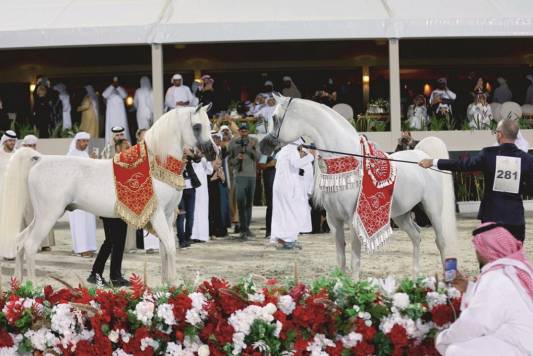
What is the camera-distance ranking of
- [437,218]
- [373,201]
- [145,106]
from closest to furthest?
[373,201], [437,218], [145,106]

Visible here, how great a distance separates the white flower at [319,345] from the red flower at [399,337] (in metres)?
0.37

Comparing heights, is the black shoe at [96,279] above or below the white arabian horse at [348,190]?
below

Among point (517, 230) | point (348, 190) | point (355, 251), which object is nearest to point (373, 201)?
point (348, 190)

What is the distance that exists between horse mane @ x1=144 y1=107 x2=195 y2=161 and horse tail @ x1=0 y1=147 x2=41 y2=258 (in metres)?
1.44

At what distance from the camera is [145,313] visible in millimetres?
5652

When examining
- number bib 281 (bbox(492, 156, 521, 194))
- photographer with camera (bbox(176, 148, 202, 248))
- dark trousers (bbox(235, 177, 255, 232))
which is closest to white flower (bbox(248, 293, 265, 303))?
number bib 281 (bbox(492, 156, 521, 194))

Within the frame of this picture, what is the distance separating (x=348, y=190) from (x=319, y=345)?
3.98 meters

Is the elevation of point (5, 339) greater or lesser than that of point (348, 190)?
lesser

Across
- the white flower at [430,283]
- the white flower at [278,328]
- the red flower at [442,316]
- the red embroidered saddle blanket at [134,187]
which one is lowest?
the white flower at [278,328]

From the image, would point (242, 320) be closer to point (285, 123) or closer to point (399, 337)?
point (399, 337)

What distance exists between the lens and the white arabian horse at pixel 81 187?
33.1 ft

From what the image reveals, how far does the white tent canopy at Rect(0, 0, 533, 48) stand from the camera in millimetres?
20234

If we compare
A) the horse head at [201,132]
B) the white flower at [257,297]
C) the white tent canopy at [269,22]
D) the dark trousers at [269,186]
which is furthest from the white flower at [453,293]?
the white tent canopy at [269,22]

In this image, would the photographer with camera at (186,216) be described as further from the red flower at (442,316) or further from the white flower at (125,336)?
the red flower at (442,316)
